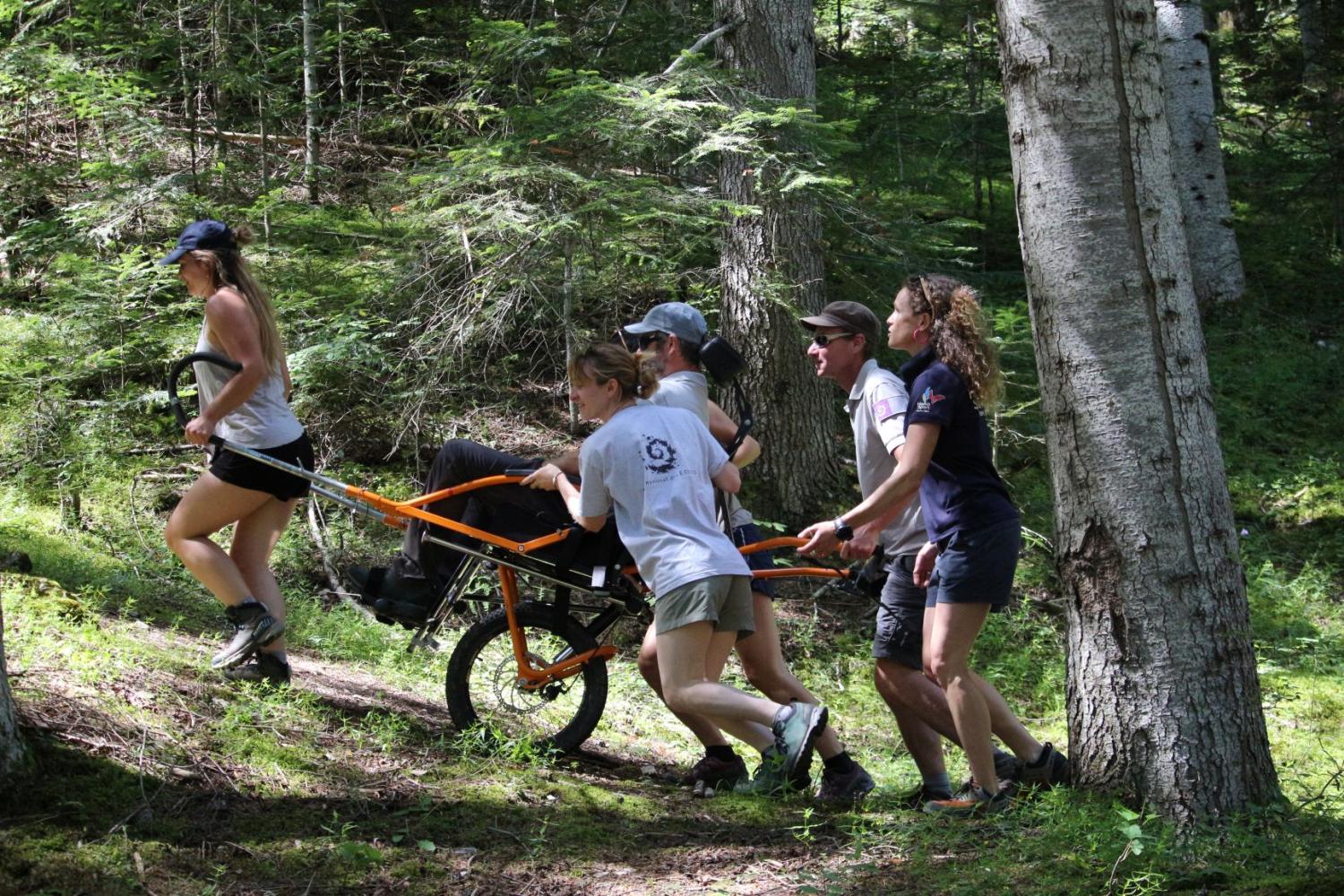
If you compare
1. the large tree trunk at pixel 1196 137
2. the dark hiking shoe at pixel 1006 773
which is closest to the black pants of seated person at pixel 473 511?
A: the dark hiking shoe at pixel 1006 773

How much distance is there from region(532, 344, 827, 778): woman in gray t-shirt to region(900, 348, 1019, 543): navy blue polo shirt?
2.68 feet

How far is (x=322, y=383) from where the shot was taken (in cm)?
950

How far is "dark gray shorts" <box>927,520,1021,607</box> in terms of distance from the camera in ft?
14.6

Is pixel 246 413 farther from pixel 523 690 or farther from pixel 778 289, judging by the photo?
pixel 778 289

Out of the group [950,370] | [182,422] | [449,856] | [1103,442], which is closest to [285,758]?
[449,856]

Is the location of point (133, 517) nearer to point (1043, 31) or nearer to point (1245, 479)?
point (1043, 31)

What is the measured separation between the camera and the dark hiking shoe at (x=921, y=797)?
4.89m

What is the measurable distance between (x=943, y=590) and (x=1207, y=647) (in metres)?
0.94

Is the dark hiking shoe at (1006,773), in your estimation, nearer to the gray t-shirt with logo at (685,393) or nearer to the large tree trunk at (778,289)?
the gray t-shirt with logo at (685,393)

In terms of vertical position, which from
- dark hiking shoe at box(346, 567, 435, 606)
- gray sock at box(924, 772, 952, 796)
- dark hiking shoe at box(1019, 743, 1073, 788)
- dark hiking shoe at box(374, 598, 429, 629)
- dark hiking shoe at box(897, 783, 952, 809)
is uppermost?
dark hiking shoe at box(346, 567, 435, 606)

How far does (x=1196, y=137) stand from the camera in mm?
14781

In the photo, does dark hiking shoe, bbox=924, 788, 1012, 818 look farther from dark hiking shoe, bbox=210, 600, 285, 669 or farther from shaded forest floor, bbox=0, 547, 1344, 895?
dark hiking shoe, bbox=210, 600, 285, 669

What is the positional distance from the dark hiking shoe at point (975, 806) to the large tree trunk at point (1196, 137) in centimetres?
1188

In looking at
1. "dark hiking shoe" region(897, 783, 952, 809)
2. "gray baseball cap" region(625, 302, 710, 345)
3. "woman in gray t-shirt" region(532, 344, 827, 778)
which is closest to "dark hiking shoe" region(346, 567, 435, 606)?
"woman in gray t-shirt" region(532, 344, 827, 778)
